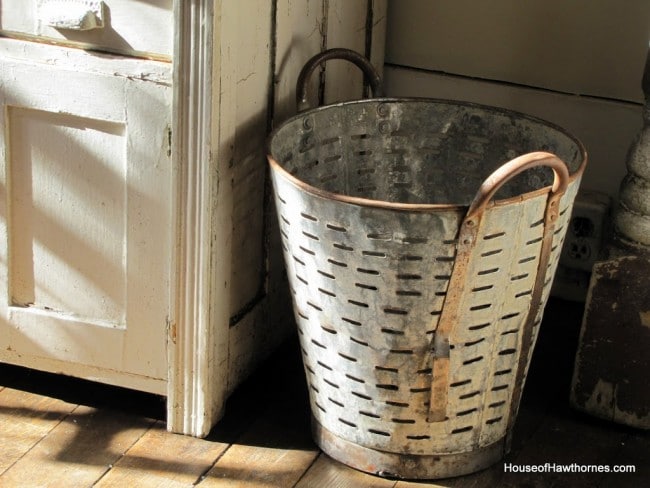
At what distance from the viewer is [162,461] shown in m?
1.91

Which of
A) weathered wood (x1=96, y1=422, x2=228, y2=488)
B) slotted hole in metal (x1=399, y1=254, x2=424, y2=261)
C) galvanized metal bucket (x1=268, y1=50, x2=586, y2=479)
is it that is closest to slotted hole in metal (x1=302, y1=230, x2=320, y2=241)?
galvanized metal bucket (x1=268, y1=50, x2=586, y2=479)

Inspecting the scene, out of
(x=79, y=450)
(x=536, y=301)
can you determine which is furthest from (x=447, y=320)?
(x=79, y=450)

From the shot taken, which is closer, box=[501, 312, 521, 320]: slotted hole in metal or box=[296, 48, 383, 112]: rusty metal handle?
box=[501, 312, 521, 320]: slotted hole in metal

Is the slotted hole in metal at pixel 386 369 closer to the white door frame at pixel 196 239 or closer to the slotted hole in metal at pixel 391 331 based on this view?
the slotted hole in metal at pixel 391 331

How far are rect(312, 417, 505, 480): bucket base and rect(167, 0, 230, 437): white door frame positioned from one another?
0.25 meters

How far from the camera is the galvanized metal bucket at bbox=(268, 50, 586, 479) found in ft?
5.42

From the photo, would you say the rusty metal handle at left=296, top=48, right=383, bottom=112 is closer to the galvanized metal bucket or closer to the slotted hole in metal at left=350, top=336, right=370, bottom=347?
the galvanized metal bucket

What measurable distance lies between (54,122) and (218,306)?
0.42m

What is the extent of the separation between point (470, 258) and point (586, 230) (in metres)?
0.83

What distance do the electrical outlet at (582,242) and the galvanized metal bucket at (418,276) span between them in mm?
348

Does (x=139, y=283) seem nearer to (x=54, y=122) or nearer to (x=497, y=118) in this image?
(x=54, y=122)

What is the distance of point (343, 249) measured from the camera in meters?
1.69

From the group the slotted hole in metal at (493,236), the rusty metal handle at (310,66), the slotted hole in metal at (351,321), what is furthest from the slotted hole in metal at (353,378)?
the rusty metal handle at (310,66)

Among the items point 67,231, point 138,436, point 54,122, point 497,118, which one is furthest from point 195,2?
point 138,436
